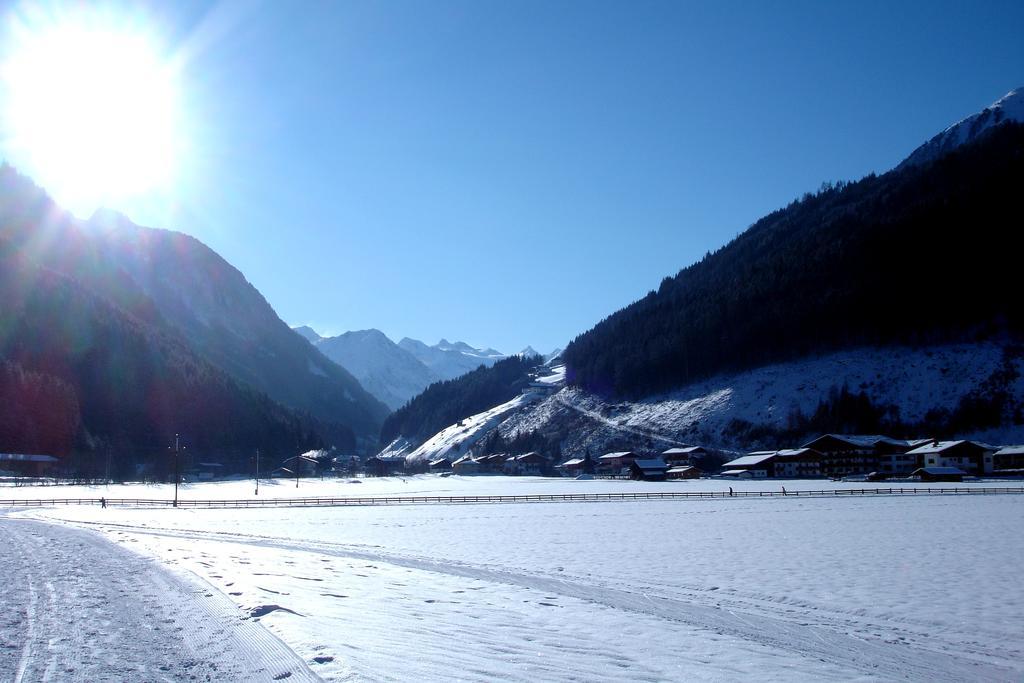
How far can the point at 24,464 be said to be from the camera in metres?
119

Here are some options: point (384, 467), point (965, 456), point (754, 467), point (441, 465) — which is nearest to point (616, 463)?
point (754, 467)

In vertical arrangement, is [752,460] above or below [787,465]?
above

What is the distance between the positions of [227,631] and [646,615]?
8753 millimetres

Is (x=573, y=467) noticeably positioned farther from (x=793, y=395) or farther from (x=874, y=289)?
(x=874, y=289)

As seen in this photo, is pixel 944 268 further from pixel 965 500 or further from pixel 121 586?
pixel 121 586

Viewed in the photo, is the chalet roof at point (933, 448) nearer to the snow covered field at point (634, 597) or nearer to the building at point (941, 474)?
the building at point (941, 474)

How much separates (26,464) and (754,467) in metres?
112

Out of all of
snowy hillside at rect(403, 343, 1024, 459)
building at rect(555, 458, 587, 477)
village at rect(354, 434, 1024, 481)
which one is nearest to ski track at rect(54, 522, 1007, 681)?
village at rect(354, 434, 1024, 481)

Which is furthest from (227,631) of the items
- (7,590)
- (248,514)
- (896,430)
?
(896,430)

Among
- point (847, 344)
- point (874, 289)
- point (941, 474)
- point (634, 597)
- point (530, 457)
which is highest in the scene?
point (874, 289)

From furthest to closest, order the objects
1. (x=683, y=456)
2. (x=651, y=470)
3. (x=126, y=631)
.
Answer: (x=683, y=456)
(x=651, y=470)
(x=126, y=631)

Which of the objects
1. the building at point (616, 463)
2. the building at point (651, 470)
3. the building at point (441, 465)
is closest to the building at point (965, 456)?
the building at point (651, 470)

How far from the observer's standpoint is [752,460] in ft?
362

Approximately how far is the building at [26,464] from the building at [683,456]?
3915 inches
